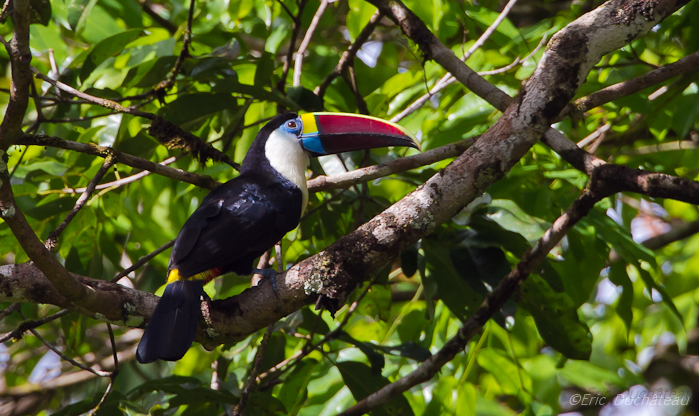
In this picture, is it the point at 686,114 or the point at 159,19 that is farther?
the point at 159,19

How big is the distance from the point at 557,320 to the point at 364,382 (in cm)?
99

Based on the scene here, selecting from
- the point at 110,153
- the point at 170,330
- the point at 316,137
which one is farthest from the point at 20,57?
the point at 316,137

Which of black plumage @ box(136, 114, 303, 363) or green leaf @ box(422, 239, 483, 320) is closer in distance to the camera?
black plumage @ box(136, 114, 303, 363)

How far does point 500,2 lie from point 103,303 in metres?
4.39

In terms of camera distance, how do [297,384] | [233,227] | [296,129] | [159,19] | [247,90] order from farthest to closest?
[159,19] → [296,129] → [297,384] → [247,90] → [233,227]

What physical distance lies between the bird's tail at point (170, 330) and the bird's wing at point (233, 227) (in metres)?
0.30

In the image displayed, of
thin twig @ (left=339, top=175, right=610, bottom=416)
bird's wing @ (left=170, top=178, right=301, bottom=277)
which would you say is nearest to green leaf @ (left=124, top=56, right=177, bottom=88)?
bird's wing @ (left=170, top=178, right=301, bottom=277)

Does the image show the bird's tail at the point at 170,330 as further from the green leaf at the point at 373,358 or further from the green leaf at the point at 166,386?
the green leaf at the point at 373,358

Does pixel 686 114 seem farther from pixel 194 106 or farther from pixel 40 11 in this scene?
pixel 40 11

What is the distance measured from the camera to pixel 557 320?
9.71 feet

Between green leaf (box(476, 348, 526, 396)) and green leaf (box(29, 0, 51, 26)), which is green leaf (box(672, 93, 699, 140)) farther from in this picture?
green leaf (box(29, 0, 51, 26))

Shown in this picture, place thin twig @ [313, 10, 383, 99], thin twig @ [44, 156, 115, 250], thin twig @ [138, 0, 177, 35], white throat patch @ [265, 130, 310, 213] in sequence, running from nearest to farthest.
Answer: thin twig @ [44, 156, 115, 250]
white throat patch @ [265, 130, 310, 213]
thin twig @ [313, 10, 383, 99]
thin twig @ [138, 0, 177, 35]

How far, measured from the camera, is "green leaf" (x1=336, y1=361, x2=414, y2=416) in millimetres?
3121

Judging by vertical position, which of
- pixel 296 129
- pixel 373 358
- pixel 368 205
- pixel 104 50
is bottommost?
pixel 373 358
